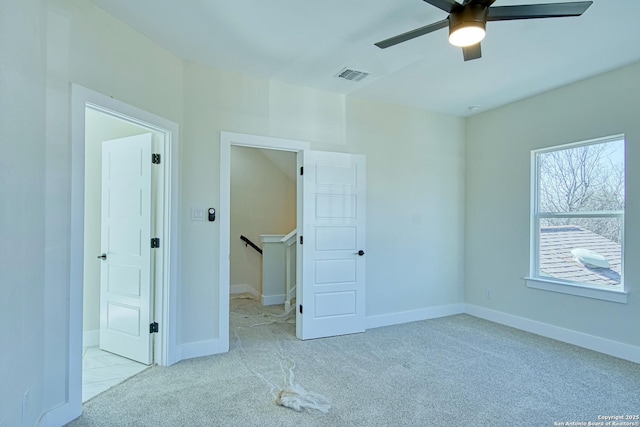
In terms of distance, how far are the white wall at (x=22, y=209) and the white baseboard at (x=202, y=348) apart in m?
1.24

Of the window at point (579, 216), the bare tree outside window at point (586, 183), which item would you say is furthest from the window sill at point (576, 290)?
the bare tree outside window at point (586, 183)

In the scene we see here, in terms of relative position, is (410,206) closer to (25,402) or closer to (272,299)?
(272,299)

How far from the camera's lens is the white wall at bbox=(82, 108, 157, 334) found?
11.6ft

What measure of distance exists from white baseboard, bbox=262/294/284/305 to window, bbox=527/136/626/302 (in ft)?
11.2

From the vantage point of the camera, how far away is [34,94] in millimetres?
1920

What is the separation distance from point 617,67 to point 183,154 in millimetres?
4140

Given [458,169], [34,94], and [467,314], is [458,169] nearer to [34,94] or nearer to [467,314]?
[467,314]

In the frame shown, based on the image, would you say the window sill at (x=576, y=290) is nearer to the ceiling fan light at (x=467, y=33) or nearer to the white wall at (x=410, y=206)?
the white wall at (x=410, y=206)

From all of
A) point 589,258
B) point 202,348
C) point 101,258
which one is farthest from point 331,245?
point 589,258

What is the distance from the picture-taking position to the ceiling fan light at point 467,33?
1.97 meters

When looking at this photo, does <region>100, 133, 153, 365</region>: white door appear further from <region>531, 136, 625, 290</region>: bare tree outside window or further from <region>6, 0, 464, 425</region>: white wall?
<region>531, 136, 625, 290</region>: bare tree outside window

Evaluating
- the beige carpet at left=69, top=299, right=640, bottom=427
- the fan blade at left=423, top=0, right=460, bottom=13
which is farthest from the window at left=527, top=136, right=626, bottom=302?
the fan blade at left=423, top=0, right=460, bottom=13

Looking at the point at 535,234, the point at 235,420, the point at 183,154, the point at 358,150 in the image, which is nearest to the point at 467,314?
the point at 535,234

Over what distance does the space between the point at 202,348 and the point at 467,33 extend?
10.8 feet
